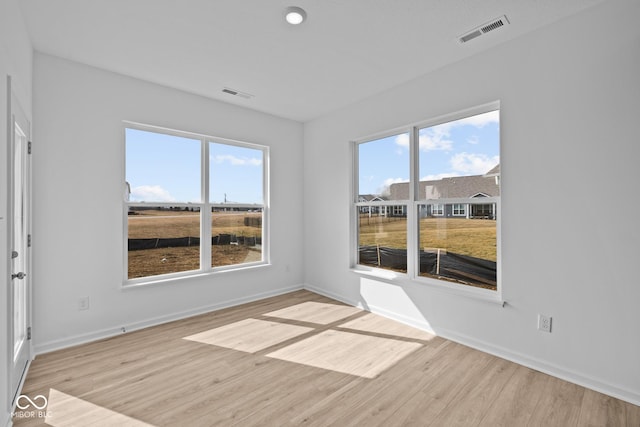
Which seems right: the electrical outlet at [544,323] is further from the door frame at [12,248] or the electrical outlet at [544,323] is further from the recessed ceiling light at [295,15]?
the door frame at [12,248]

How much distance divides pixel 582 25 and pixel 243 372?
379 centimetres

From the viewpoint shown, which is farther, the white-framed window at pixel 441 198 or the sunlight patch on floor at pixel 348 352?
the white-framed window at pixel 441 198

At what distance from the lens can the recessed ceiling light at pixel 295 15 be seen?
2.16m

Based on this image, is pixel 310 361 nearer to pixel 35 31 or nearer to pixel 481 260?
pixel 481 260

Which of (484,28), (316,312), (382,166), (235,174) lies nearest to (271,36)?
(484,28)

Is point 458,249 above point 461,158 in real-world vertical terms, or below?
below

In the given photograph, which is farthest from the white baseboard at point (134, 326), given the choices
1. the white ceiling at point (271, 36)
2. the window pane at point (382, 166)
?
the white ceiling at point (271, 36)

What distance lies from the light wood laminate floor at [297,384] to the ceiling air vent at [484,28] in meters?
2.81

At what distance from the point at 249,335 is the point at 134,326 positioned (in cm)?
130

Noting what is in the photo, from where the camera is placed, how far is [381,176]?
3857 mm

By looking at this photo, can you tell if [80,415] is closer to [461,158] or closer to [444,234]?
[444,234]

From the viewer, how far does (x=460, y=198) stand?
3012mm

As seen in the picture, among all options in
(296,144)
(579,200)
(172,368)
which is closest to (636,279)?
(579,200)

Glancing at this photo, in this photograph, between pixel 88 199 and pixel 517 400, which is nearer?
pixel 517 400
